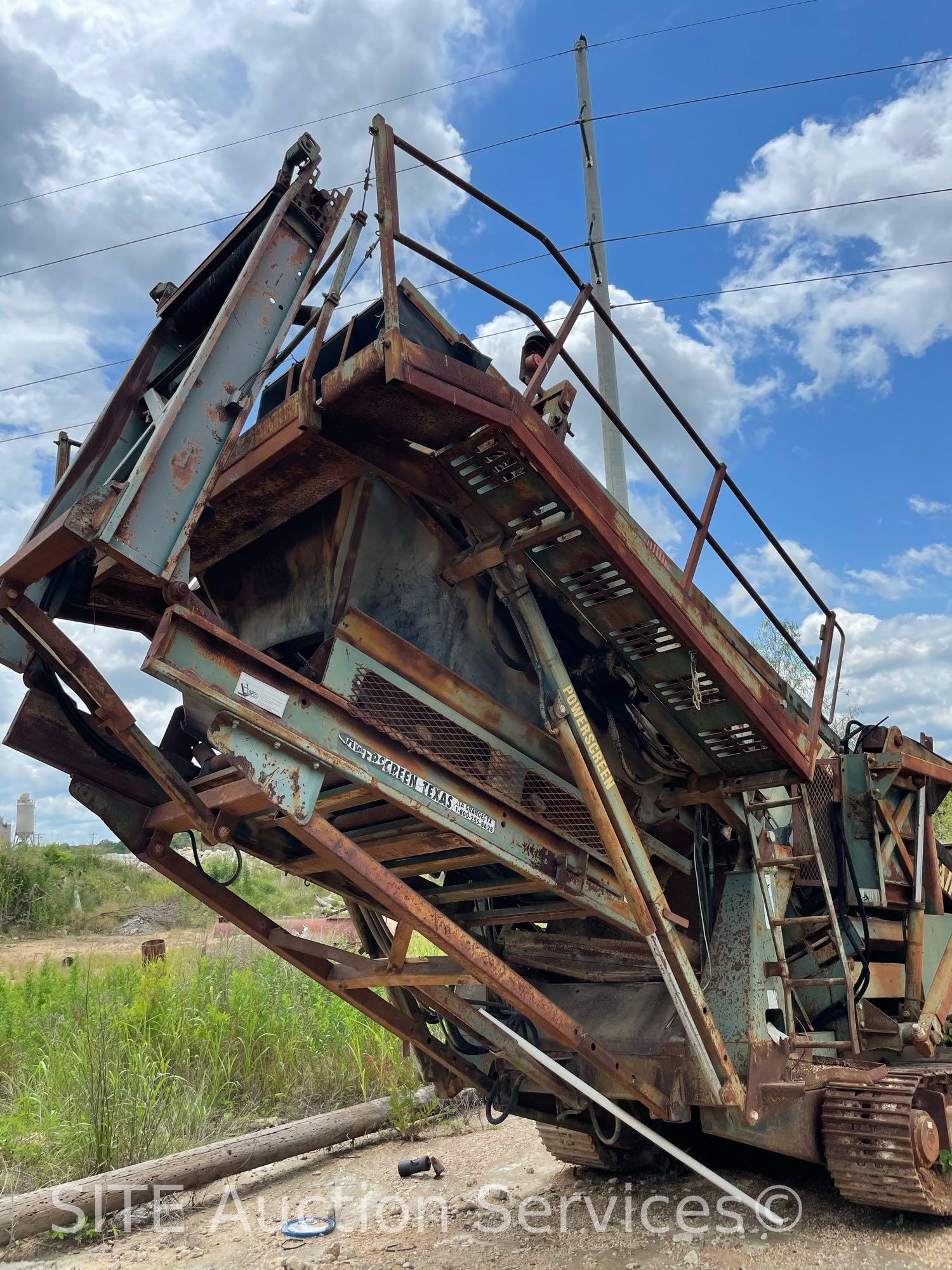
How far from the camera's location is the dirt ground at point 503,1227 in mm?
4492

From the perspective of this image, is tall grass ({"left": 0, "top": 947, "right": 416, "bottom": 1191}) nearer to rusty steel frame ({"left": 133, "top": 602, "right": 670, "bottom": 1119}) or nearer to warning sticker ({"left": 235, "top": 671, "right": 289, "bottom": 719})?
rusty steel frame ({"left": 133, "top": 602, "right": 670, "bottom": 1119})

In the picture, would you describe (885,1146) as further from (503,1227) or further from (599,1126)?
(503,1227)

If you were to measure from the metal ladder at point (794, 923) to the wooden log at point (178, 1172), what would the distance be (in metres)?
3.62

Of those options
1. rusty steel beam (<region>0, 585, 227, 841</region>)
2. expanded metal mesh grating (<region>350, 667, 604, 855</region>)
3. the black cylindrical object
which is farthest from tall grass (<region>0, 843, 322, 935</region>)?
expanded metal mesh grating (<region>350, 667, 604, 855</region>)

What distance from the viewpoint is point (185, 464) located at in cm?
329

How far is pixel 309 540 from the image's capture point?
4133mm

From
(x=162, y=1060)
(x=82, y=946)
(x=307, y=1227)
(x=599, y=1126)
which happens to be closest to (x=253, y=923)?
(x=307, y=1227)

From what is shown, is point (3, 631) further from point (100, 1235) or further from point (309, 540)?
point (100, 1235)

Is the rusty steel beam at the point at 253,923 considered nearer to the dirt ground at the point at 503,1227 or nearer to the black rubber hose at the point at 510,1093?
the black rubber hose at the point at 510,1093

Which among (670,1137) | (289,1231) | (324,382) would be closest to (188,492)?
(324,382)

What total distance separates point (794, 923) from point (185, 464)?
3.69 m

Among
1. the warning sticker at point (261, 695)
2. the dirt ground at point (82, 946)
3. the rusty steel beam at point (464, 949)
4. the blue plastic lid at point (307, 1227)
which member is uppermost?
the warning sticker at point (261, 695)

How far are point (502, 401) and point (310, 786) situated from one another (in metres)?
1.53

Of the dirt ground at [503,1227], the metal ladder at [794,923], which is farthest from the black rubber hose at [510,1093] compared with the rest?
the metal ladder at [794,923]
